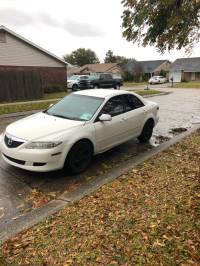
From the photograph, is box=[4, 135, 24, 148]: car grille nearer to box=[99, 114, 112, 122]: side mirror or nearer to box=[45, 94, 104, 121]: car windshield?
box=[45, 94, 104, 121]: car windshield

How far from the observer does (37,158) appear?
15.4 ft

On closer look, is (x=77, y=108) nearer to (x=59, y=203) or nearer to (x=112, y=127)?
(x=112, y=127)

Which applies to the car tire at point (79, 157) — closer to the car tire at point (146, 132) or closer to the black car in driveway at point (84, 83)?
the car tire at point (146, 132)

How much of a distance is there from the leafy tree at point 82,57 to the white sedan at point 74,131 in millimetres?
91682

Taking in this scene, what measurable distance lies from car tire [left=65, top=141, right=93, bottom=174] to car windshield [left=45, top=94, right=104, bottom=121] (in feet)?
1.95

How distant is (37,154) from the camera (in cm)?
466

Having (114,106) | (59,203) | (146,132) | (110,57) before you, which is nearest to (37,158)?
(59,203)

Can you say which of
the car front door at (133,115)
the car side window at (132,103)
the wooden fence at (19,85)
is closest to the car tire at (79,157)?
the car front door at (133,115)

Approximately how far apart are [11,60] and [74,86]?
7.44 meters

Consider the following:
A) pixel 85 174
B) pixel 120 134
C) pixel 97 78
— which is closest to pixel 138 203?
pixel 85 174

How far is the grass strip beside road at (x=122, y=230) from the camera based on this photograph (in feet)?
9.18

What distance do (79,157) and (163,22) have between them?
5490 mm

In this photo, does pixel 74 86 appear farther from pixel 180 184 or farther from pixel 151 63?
pixel 151 63

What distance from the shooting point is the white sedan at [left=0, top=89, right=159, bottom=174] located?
4.75m
